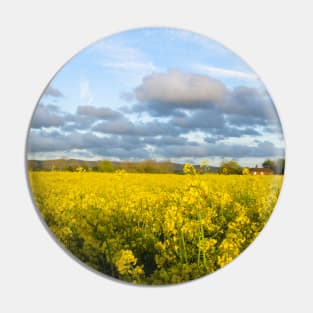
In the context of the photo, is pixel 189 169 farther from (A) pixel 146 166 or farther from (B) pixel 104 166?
(B) pixel 104 166

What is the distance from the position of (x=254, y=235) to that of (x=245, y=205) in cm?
16

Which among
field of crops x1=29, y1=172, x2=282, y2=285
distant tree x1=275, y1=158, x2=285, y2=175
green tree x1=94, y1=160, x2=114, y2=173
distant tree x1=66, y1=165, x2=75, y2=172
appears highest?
distant tree x1=275, y1=158, x2=285, y2=175

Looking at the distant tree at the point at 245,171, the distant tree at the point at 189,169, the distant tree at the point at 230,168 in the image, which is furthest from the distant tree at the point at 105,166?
the distant tree at the point at 245,171

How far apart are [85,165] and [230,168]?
0.72m

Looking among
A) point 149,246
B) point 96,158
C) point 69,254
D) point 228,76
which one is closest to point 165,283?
point 149,246

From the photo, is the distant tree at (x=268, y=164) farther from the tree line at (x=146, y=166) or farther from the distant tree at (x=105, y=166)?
the distant tree at (x=105, y=166)

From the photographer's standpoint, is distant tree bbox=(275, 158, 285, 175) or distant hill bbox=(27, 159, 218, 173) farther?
distant tree bbox=(275, 158, 285, 175)

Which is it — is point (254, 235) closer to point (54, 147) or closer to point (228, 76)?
point (228, 76)

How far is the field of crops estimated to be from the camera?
2.58m

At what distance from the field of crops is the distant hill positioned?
29 mm

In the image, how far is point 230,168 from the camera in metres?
2.68

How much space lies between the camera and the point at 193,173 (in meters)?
2.66

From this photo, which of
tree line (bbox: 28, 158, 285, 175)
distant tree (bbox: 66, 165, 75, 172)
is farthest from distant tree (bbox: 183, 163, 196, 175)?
distant tree (bbox: 66, 165, 75, 172)

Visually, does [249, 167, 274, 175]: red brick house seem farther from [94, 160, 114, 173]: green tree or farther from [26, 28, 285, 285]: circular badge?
[94, 160, 114, 173]: green tree
